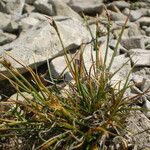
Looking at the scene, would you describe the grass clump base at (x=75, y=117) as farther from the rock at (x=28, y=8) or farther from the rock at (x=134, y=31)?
the rock at (x=28, y=8)

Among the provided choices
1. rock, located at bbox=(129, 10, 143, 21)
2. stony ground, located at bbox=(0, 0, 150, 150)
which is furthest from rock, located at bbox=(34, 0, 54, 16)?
rock, located at bbox=(129, 10, 143, 21)

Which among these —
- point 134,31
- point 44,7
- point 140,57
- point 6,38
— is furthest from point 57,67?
point 44,7

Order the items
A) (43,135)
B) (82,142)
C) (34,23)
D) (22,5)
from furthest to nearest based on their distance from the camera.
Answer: (22,5)
(34,23)
(43,135)
(82,142)

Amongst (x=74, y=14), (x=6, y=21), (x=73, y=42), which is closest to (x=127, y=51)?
(x=73, y=42)

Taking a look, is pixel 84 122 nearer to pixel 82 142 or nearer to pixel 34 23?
pixel 82 142

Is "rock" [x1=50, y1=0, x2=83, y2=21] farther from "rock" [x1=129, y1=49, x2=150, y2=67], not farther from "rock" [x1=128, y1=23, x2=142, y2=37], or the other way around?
"rock" [x1=129, y1=49, x2=150, y2=67]

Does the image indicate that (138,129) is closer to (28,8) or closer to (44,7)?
(44,7)
